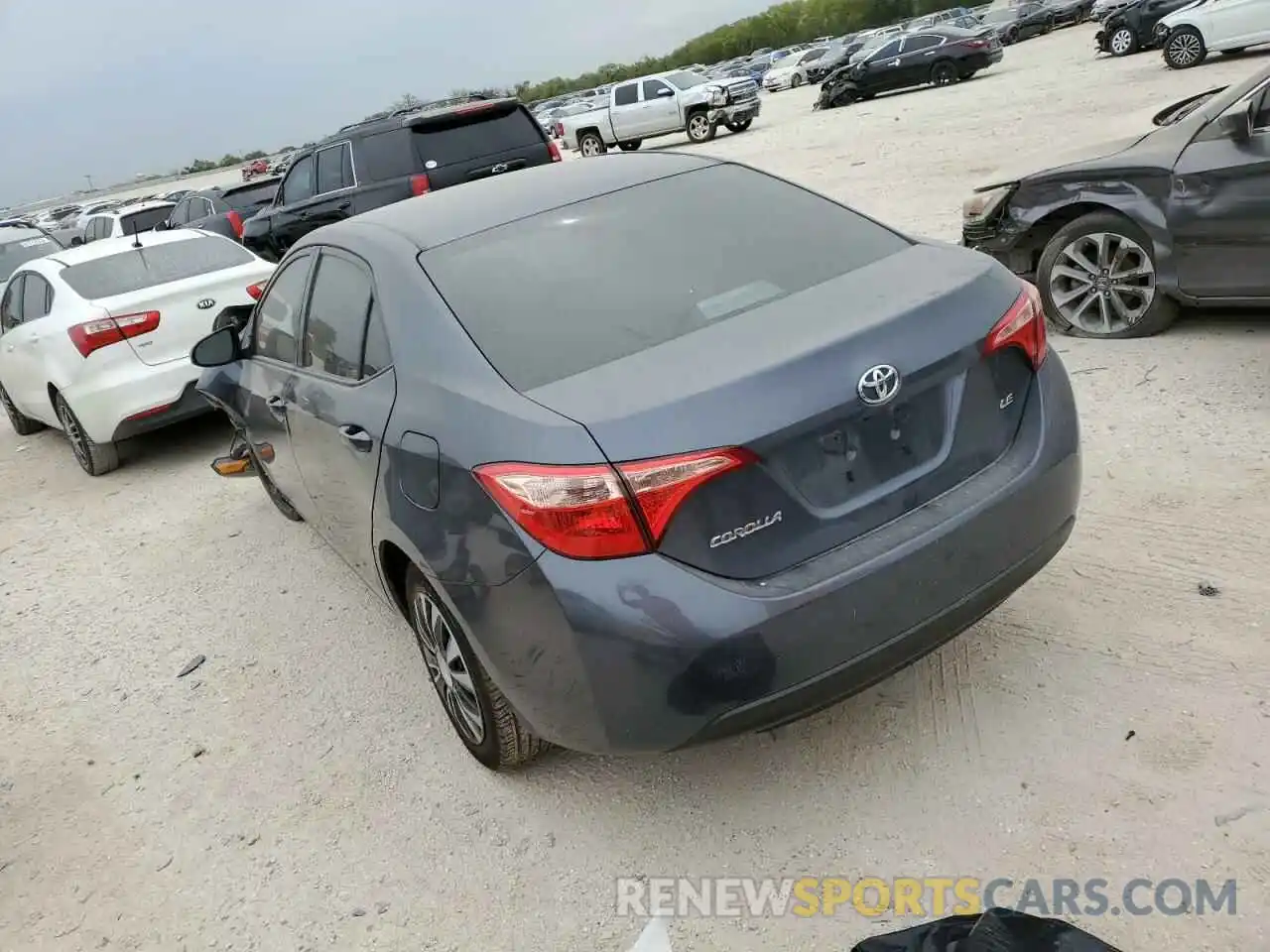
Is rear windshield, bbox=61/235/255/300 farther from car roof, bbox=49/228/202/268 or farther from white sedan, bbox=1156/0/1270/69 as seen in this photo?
white sedan, bbox=1156/0/1270/69

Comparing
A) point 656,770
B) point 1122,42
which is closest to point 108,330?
point 656,770

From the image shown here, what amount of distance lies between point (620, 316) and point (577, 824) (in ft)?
4.89

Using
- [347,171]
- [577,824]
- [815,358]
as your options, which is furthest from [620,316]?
[347,171]

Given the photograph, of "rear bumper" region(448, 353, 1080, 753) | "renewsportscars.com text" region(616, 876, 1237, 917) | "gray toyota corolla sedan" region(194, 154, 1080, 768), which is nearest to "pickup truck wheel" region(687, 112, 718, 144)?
"gray toyota corolla sedan" region(194, 154, 1080, 768)

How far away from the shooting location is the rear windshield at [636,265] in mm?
2727

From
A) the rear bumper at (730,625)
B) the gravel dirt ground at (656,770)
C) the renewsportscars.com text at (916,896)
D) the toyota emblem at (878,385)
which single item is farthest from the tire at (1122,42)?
the renewsportscars.com text at (916,896)

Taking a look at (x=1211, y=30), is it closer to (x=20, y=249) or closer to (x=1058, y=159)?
(x=1058, y=159)

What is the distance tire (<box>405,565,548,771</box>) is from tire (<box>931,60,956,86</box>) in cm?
2697

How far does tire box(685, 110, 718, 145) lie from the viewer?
25.9m

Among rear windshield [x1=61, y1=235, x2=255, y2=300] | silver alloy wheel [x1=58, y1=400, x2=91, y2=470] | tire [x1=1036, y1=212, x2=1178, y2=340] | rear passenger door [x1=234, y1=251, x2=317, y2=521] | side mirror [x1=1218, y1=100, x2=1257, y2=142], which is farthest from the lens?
silver alloy wheel [x1=58, y1=400, x2=91, y2=470]

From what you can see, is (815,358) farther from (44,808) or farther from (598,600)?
(44,808)

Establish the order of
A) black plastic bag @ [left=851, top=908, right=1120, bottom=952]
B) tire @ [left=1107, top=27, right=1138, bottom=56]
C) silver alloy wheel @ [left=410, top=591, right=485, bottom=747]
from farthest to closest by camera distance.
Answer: tire @ [left=1107, top=27, right=1138, bottom=56], silver alloy wheel @ [left=410, top=591, right=485, bottom=747], black plastic bag @ [left=851, top=908, right=1120, bottom=952]

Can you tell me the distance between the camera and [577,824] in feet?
9.67

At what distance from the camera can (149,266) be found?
288 inches
